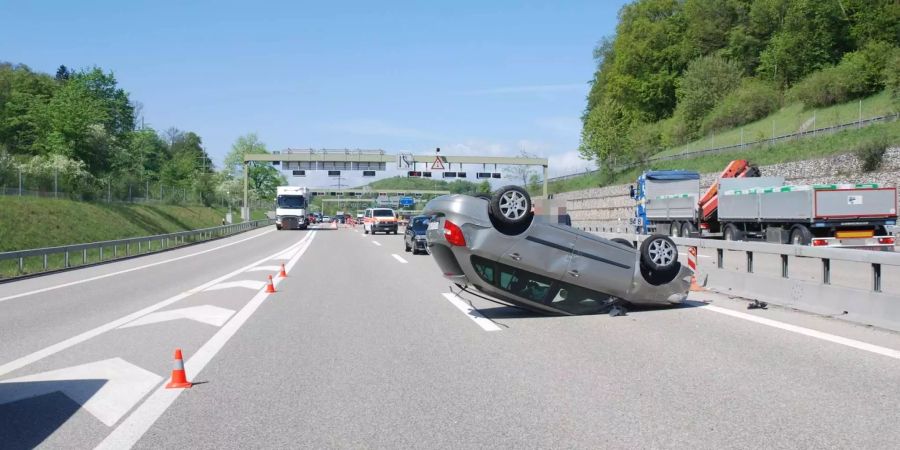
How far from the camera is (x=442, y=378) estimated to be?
7273mm

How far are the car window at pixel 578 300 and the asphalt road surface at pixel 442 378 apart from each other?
188 millimetres

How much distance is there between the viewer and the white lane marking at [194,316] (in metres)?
11.5

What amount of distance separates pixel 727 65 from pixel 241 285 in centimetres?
7553

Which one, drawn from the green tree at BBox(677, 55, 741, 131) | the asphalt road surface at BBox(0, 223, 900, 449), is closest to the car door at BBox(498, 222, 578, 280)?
the asphalt road surface at BBox(0, 223, 900, 449)

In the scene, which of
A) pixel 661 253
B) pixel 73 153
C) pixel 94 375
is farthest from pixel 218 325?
pixel 73 153

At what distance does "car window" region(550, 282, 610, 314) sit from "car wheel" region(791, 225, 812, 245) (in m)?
17.1

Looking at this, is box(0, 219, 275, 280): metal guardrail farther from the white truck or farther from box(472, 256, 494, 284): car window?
box(472, 256, 494, 284): car window

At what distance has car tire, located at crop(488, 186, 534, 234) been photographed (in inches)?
414

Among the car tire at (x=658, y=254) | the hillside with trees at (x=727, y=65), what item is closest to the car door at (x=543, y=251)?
the car tire at (x=658, y=254)

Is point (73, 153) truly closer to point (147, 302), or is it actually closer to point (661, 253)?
point (147, 302)

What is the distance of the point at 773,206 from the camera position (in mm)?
28359

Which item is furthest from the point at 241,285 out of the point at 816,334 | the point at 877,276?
the point at 877,276

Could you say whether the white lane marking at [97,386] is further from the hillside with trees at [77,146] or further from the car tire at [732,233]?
the hillside with trees at [77,146]

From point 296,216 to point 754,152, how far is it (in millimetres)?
37540
